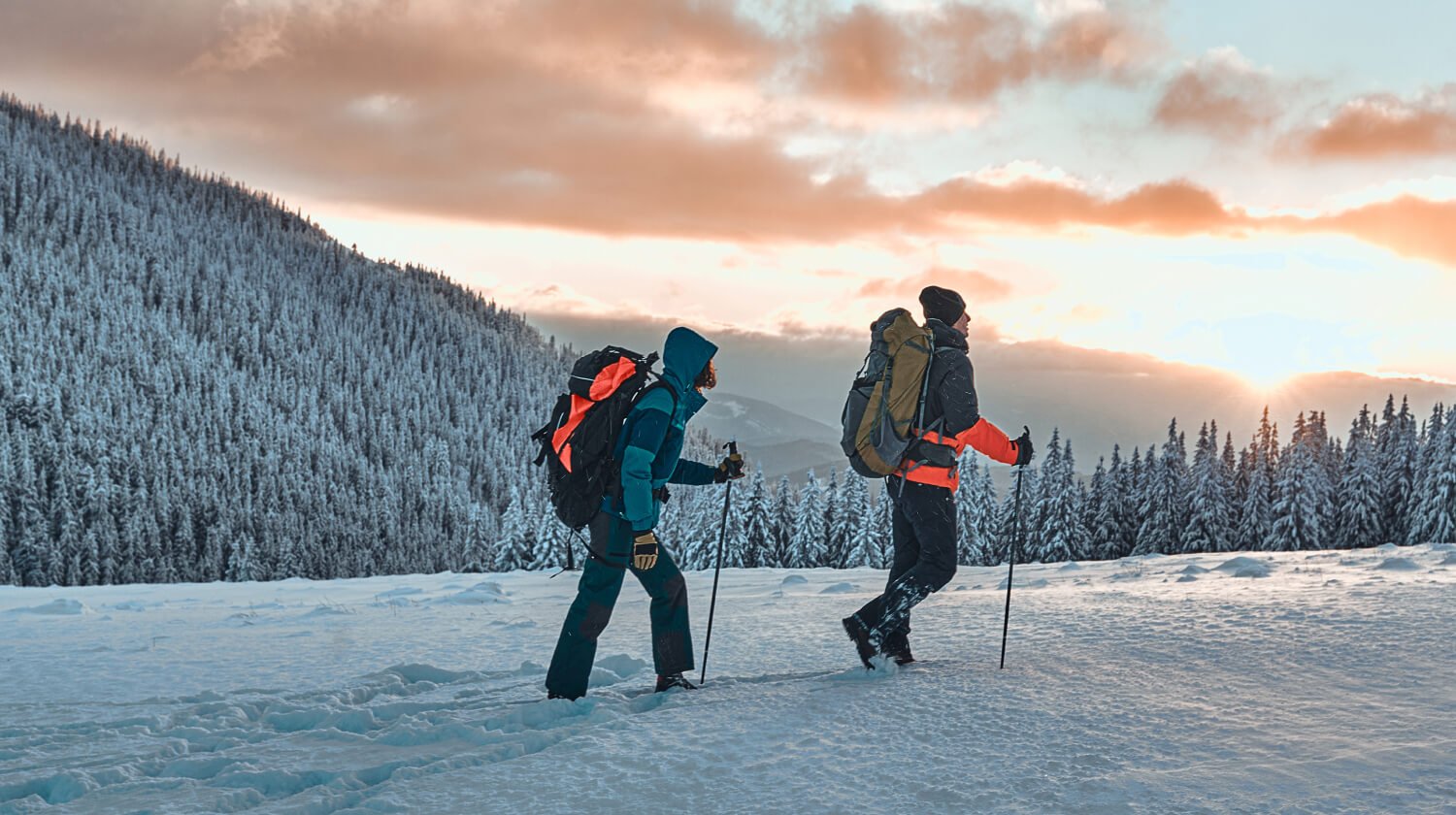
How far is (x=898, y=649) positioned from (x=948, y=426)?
5.03 feet

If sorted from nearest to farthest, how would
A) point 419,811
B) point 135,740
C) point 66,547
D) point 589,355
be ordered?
point 419,811 → point 135,740 → point 589,355 → point 66,547

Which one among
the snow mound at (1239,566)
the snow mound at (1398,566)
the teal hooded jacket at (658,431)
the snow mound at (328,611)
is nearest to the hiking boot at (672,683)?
the teal hooded jacket at (658,431)

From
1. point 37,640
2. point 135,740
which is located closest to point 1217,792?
point 135,740

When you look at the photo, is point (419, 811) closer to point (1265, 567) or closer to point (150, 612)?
point (150, 612)

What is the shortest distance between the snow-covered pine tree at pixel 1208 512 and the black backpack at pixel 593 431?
53.9 meters

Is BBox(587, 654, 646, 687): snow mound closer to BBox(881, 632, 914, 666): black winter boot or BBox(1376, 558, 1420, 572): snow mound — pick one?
BBox(881, 632, 914, 666): black winter boot

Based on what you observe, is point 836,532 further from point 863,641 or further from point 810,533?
point 863,641

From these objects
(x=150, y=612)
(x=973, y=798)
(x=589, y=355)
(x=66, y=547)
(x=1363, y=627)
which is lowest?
(x=66, y=547)

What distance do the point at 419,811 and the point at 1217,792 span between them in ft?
10.1

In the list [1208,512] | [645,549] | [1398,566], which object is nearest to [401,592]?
[645,549]

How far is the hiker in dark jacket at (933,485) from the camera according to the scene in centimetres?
600

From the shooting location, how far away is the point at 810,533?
59.6m

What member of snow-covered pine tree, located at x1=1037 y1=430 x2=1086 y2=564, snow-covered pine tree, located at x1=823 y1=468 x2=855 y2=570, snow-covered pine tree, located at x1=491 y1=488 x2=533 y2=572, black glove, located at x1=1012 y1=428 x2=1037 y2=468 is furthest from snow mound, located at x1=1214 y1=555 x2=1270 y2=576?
snow-covered pine tree, located at x1=491 y1=488 x2=533 y2=572

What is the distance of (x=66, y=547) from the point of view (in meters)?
143
